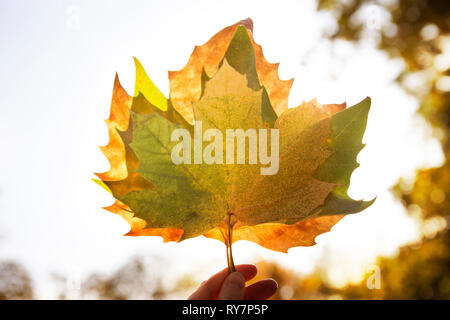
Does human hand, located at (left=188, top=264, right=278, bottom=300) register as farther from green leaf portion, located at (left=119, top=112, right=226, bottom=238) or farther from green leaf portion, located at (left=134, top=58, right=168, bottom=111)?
green leaf portion, located at (left=134, top=58, right=168, bottom=111)

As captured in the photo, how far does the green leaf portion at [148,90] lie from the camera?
1.32ft

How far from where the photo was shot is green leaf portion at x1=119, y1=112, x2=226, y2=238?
34 centimetres

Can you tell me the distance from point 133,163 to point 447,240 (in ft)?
16.4

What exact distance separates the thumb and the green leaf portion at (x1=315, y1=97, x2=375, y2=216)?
104 mm

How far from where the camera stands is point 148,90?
0.41 m

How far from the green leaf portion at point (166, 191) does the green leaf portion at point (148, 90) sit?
0.07m

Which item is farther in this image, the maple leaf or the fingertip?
the fingertip

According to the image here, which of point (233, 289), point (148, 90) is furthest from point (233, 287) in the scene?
point (148, 90)

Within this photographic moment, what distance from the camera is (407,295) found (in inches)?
172

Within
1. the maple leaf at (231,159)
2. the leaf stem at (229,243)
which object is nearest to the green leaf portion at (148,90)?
the maple leaf at (231,159)

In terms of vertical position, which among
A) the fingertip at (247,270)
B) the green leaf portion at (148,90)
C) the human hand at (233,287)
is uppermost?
the green leaf portion at (148,90)

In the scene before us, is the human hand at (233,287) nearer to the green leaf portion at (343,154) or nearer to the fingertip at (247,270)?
the fingertip at (247,270)

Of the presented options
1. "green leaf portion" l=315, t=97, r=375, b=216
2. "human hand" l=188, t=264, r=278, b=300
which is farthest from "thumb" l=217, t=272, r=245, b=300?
"green leaf portion" l=315, t=97, r=375, b=216

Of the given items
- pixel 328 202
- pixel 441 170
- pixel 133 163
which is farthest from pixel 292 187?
pixel 441 170
